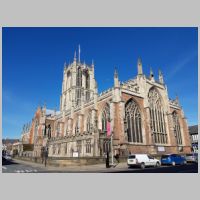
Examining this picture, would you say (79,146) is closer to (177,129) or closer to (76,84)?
(177,129)

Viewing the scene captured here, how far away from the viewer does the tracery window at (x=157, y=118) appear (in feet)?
131

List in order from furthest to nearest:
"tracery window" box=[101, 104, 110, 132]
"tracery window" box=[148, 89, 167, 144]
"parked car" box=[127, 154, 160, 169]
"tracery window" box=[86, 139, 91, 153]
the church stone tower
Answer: the church stone tower < "tracery window" box=[148, 89, 167, 144] < "tracery window" box=[101, 104, 110, 132] < "tracery window" box=[86, 139, 91, 153] < "parked car" box=[127, 154, 160, 169]

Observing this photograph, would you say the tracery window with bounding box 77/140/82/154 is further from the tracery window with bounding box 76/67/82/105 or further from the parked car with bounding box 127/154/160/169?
the tracery window with bounding box 76/67/82/105

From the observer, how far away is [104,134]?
3098cm

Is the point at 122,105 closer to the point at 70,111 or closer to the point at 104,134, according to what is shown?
the point at 104,134

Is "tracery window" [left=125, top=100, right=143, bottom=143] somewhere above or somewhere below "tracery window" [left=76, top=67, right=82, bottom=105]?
below

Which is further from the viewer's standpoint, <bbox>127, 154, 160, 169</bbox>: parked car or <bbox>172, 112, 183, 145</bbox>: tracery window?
<bbox>172, 112, 183, 145</bbox>: tracery window

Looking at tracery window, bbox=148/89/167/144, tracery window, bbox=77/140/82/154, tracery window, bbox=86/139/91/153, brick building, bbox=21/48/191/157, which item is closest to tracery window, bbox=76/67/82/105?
brick building, bbox=21/48/191/157

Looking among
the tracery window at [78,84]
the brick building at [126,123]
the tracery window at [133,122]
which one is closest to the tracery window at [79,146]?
the brick building at [126,123]

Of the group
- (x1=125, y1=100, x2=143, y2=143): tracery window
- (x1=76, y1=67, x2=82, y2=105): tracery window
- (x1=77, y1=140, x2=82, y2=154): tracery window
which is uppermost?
(x1=76, y1=67, x2=82, y2=105): tracery window

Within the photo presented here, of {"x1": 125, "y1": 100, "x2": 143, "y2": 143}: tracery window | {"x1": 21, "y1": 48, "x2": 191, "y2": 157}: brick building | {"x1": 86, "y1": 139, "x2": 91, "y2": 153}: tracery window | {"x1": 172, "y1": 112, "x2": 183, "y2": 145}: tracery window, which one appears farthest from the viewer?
{"x1": 172, "y1": 112, "x2": 183, "y2": 145}: tracery window

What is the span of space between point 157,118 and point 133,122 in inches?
340

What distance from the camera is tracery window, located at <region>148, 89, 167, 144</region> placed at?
131ft

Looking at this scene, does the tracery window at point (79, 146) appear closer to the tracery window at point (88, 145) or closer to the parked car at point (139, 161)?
the tracery window at point (88, 145)
